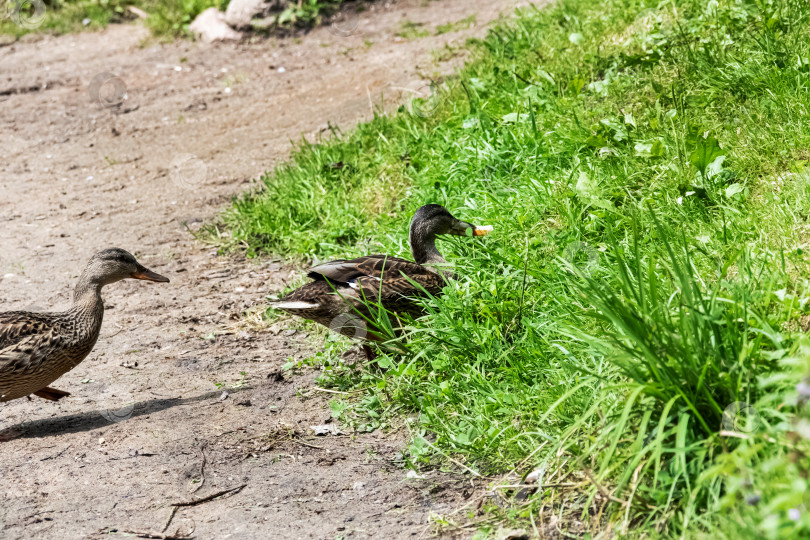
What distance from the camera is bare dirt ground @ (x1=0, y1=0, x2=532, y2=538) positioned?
3771 millimetres

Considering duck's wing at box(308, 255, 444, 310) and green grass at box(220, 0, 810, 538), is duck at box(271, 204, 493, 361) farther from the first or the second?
green grass at box(220, 0, 810, 538)

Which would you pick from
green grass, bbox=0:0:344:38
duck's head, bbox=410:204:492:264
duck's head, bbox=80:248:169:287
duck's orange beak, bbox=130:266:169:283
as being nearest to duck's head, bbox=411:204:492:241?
duck's head, bbox=410:204:492:264

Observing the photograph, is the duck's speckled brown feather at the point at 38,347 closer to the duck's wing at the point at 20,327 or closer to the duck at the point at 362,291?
the duck's wing at the point at 20,327

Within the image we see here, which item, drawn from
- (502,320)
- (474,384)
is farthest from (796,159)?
(474,384)

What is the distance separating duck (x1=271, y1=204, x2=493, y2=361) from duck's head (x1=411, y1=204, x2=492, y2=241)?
10.0 inches

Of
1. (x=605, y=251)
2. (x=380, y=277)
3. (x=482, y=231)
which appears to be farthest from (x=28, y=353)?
(x=605, y=251)

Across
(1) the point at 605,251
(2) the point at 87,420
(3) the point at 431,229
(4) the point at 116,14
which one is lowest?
(2) the point at 87,420

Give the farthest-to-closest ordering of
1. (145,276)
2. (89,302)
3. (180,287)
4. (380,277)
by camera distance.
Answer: (180,287)
(145,276)
(89,302)
(380,277)

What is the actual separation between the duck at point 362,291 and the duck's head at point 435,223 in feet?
0.83

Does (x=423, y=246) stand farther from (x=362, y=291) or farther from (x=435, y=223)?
(x=362, y=291)

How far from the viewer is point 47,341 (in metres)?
4.67

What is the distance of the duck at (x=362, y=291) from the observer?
4.83m

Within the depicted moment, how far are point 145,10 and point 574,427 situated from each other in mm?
12281

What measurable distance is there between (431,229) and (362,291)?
2.54 feet
